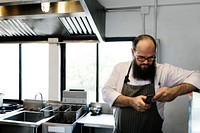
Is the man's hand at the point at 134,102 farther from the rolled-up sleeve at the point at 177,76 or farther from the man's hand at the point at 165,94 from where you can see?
the rolled-up sleeve at the point at 177,76

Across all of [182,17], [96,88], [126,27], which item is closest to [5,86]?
[96,88]

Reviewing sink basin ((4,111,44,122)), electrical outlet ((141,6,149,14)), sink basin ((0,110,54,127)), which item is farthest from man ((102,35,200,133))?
sink basin ((4,111,44,122))

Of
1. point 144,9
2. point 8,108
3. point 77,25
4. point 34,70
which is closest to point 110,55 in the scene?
point 77,25

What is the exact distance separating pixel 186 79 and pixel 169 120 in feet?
4.29

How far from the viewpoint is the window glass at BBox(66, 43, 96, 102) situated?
9.91ft

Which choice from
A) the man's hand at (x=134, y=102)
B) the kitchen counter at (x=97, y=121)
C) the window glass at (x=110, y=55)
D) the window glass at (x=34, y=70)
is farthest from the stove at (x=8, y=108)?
the man's hand at (x=134, y=102)

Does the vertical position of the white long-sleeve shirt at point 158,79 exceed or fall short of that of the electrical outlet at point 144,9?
it falls short

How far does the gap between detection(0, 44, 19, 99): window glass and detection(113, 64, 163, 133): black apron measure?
7.51 ft

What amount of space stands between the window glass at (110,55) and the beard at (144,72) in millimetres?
1293

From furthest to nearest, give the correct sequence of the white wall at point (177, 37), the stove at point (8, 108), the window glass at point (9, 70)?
the window glass at point (9, 70) → the stove at point (8, 108) → the white wall at point (177, 37)

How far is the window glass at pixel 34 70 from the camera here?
323cm

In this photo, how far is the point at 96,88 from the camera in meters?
3.01

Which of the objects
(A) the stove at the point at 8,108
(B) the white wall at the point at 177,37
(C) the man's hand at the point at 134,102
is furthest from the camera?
(A) the stove at the point at 8,108

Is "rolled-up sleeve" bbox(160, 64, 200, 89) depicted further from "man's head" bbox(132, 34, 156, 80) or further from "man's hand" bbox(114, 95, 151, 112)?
"man's hand" bbox(114, 95, 151, 112)
